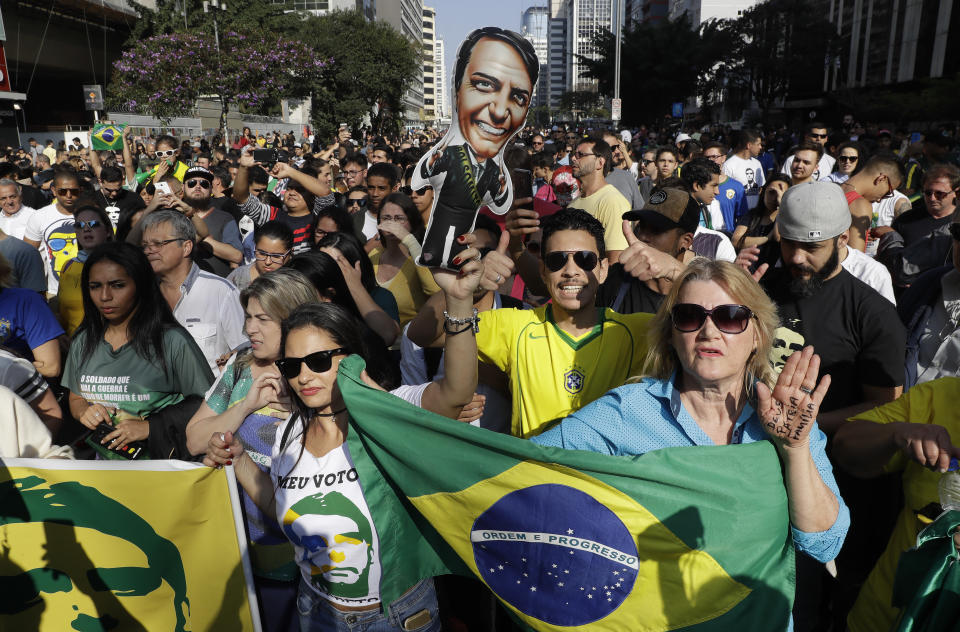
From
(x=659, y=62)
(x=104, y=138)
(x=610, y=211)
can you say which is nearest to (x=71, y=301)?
(x=610, y=211)

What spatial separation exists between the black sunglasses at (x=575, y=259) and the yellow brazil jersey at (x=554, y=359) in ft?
0.70

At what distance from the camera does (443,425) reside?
7.70 feet

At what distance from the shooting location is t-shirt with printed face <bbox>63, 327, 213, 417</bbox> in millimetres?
3480

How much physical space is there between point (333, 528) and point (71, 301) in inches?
145

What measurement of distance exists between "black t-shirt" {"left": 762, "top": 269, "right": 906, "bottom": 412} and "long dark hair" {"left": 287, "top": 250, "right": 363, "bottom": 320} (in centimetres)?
209

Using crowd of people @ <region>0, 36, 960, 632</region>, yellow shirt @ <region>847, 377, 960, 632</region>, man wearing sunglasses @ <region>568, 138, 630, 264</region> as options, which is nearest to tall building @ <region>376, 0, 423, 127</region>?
man wearing sunglasses @ <region>568, 138, 630, 264</region>

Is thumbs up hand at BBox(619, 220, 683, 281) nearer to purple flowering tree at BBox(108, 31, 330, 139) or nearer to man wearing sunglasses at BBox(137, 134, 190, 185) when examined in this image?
man wearing sunglasses at BBox(137, 134, 190, 185)

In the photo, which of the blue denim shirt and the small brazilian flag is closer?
the blue denim shirt

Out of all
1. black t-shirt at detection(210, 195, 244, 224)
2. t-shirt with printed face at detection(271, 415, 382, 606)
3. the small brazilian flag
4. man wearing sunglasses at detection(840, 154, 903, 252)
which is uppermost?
the small brazilian flag

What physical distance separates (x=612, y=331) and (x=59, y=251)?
564cm

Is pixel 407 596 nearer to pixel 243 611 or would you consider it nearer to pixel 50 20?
pixel 243 611

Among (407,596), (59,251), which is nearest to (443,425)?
(407,596)

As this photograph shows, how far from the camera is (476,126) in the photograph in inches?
114

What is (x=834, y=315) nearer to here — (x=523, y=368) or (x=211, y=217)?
(x=523, y=368)
